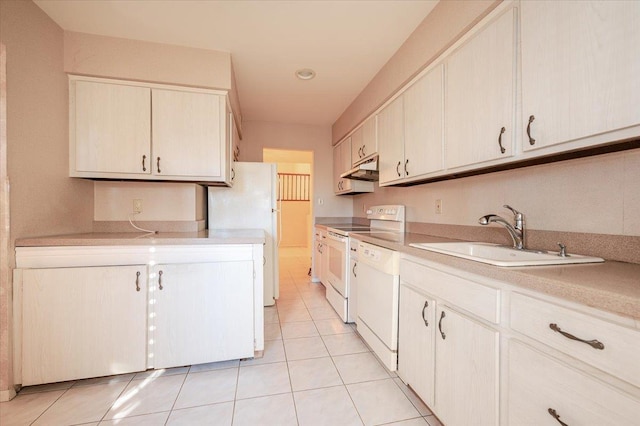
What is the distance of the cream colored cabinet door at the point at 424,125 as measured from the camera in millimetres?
1715

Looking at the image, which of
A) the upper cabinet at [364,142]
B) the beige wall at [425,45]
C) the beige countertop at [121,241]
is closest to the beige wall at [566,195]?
the beige wall at [425,45]

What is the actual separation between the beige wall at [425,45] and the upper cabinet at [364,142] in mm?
121

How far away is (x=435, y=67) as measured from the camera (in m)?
1.73

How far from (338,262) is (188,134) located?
182cm

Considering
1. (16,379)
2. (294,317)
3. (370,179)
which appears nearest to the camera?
(16,379)

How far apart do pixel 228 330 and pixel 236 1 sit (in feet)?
7.23

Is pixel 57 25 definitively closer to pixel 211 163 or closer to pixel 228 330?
pixel 211 163

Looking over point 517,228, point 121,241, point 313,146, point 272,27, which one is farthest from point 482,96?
point 313,146

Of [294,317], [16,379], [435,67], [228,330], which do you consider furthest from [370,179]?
[16,379]

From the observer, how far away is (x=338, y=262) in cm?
271

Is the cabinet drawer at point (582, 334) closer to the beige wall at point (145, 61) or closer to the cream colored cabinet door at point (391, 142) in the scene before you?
the cream colored cabinet door at point (391, 142)

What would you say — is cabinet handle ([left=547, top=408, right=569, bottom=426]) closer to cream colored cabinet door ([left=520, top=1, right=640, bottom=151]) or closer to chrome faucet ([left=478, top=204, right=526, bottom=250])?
chrome faucet ([left=478, top=204, right=526, bottom=250])

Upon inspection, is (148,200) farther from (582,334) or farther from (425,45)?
(582,334)

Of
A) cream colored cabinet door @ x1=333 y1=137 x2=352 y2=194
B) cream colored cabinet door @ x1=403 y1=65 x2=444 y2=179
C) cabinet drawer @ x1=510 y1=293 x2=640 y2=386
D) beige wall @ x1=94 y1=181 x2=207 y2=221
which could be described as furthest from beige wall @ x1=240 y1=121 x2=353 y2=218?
cabinet drawer @ x1=510 y1=293 x2=640 y2=386
